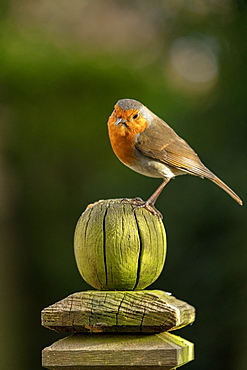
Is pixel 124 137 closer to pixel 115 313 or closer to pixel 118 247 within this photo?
pixel 118 247

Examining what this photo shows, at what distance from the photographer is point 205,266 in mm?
4828

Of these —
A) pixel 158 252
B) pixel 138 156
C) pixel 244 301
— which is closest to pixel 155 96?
pixel 244 301

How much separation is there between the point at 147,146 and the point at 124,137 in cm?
17

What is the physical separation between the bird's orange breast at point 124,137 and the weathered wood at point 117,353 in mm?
1340

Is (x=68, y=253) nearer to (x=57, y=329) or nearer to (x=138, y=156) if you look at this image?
(x=138, y=156)

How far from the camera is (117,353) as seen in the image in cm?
170

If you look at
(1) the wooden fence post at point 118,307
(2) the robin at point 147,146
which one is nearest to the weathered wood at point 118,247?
(1) the wooden fence post at point 118,307

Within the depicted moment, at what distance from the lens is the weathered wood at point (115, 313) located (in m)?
1.71

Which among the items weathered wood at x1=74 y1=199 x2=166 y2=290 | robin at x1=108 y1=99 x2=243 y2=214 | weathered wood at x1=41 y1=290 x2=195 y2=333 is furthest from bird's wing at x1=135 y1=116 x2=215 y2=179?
weathered wood at x1=41 y1=290 x2=195 y2=333

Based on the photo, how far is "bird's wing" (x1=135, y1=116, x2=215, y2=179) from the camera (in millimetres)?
3105

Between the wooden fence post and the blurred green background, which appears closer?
the wooden fence post

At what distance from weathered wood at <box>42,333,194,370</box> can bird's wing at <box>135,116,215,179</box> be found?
1.43 metres

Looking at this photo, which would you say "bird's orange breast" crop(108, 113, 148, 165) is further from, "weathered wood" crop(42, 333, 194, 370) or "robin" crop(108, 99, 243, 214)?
"weathered wood" crop(42, 333, 194, 370)

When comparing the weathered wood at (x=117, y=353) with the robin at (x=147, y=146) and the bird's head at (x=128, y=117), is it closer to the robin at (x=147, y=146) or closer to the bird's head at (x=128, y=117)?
the robin at (x=147, y=146)
